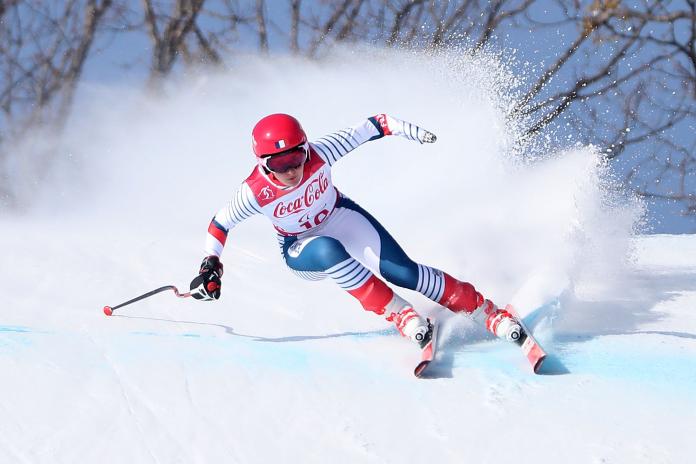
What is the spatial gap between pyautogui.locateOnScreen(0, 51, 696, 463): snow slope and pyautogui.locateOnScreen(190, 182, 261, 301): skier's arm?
268 mm

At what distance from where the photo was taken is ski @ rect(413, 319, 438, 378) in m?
2.77

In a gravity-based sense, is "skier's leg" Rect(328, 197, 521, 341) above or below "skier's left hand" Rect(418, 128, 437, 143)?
below

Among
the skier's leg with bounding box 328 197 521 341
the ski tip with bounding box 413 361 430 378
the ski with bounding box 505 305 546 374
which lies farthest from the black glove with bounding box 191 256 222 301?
the ski with bounding box 505 305 546 374

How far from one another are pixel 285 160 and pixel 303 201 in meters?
0.24

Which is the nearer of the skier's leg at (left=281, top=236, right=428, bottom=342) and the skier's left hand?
the skier's leg at (left=281, top=236, right=428, bottom=342)

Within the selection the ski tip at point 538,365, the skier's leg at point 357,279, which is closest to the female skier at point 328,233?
the skier's leg at point 357,279

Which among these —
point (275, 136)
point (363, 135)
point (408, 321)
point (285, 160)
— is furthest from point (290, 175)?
point (408, 321)

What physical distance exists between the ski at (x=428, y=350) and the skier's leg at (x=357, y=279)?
39 mm

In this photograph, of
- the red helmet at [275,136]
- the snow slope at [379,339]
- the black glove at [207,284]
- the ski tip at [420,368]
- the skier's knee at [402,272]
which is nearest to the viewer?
the snow slope at [379,339]

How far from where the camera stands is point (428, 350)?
2.93 meters

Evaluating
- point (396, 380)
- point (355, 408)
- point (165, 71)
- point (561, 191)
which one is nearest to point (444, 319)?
point (396, 380)

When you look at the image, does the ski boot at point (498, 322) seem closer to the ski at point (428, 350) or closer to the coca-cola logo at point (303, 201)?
the ski at point (428, 350)

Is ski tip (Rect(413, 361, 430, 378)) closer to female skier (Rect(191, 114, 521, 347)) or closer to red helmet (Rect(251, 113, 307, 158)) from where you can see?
female skier (Rect(191, 114, 521, 347))

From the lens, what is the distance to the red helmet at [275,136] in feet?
9.48
